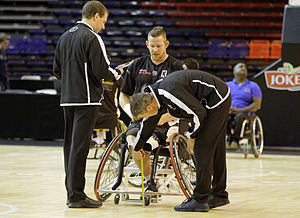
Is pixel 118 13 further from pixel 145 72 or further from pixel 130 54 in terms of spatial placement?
pixel 145 72

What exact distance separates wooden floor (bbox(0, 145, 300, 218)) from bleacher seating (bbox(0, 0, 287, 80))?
21.5 ft

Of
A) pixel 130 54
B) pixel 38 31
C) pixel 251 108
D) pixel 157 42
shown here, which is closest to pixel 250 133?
pixel 251 108

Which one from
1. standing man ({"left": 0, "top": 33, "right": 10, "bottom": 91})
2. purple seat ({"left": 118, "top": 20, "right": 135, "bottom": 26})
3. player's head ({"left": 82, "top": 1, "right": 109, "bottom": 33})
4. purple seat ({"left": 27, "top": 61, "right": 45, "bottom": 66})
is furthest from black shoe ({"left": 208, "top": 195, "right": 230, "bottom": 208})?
purple seat ({"left": 27, "top": 61, "right": 45, "bottom": 66})

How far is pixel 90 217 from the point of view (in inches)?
142

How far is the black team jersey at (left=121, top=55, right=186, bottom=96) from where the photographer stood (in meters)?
4.54

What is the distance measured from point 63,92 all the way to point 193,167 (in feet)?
3.64

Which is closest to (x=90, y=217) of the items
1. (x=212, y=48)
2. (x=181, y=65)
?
(x=181, y=65)

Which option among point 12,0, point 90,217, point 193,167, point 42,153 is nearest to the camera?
point 90,217

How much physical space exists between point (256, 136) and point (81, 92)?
16.7 feet

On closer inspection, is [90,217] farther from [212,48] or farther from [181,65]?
[212,48]

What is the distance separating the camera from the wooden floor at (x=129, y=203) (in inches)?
152

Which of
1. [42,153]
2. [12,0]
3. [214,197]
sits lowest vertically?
[42,153]

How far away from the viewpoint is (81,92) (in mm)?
3992

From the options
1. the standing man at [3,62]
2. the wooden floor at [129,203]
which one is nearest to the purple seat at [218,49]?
the standing man at [3,62]
